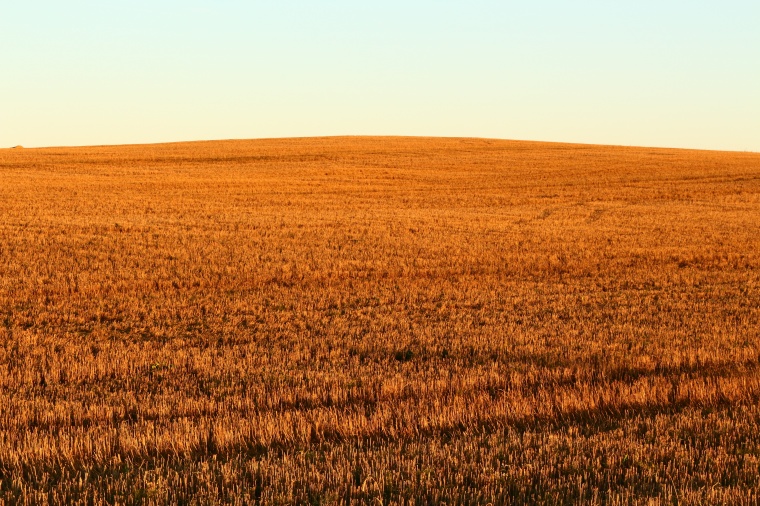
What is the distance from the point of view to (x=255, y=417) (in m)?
6.84

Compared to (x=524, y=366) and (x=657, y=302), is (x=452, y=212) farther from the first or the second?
(x=524, y=366)

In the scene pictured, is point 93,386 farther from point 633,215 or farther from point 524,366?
point 633,215

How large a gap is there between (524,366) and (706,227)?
2013 centimetres

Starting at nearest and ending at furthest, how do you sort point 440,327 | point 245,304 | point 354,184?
point 440,327, point 245,304, point 354,184

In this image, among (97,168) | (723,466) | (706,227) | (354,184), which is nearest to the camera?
(723,466)

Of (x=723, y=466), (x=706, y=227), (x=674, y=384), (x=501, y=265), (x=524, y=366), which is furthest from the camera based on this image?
(x=706, y=227)

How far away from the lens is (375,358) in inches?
382

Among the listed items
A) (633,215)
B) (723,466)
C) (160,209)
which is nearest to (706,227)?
(633,215)

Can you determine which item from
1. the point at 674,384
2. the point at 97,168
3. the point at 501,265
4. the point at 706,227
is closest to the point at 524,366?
the point at 674,384

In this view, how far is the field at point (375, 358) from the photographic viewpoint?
17.4 ft

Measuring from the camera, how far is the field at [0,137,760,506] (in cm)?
529

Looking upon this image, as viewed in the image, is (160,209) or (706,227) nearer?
(706,227)

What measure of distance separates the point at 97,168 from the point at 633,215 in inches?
1242

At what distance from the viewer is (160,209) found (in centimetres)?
2995
